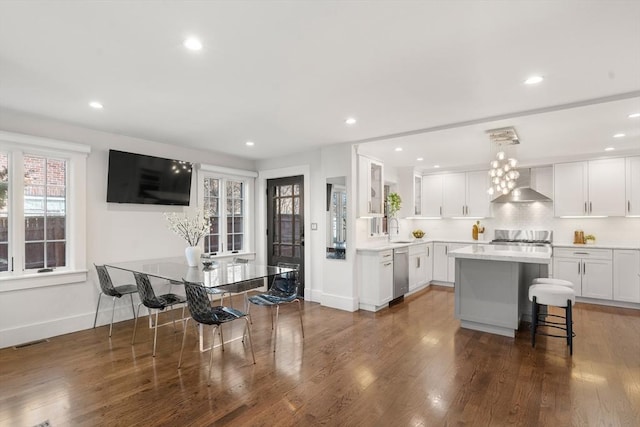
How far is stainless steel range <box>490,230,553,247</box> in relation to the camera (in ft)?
19.6

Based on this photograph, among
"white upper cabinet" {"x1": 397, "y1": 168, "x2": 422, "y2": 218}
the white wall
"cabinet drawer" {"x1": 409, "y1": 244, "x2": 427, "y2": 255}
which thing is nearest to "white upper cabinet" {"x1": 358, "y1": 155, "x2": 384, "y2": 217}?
"cabinet drawer" {"x1": 409, "y1": 244, "x2": 427, "y2": 255}

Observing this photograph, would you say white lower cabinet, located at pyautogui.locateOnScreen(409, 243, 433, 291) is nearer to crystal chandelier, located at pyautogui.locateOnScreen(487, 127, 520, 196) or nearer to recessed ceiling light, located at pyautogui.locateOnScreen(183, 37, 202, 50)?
crystal chandelier, located at pyautogui.locateOnScreen(487, 127, 520, 196)

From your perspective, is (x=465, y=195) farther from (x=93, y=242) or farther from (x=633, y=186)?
(x=93, y=242)

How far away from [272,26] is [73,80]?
1.91m

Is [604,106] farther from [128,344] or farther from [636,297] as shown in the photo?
[128,344]

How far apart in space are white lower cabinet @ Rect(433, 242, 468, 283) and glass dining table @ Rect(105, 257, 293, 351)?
4.20 metres

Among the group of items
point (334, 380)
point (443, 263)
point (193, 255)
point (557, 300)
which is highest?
point (193, 255)

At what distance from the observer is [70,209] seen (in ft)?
13.2

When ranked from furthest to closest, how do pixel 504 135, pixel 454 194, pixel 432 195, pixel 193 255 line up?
pixel 432 195 → pixel 454 194 → pixel 504 135 → pixel 193 255

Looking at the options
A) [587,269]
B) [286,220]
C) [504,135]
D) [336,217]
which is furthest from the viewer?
[286,220]

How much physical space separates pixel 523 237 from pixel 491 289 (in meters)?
3.08

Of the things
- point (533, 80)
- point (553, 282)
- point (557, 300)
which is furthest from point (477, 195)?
point (533, 80)

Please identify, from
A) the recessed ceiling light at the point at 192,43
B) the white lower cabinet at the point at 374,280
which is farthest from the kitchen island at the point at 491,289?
the recessed ceiling light at the point at 192,43

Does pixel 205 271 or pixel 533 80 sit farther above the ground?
pixel 533 80
